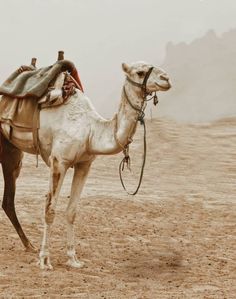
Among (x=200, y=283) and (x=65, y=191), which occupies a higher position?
(x=200, y=283)

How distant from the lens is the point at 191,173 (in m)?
21.5

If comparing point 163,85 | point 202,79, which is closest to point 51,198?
point 163,85

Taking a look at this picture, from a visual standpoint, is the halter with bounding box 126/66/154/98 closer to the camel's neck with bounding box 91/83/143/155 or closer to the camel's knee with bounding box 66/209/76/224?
the camel's neck with bounding box 91/83/143/155

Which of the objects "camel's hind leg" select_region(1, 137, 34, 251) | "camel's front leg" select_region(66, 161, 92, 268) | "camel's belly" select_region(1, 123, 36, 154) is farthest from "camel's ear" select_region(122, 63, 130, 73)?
"camel's hind leg" select_region(1, 137, 34, 251)

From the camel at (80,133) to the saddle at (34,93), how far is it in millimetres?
113

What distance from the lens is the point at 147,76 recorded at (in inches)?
283

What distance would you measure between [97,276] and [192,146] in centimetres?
2233

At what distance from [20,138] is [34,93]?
0.71 m

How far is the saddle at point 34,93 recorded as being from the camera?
775 cm

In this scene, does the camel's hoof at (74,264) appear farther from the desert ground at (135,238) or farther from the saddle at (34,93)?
the saddle at (34,93)

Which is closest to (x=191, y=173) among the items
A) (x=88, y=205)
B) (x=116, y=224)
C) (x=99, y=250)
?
(x=88, y=205)

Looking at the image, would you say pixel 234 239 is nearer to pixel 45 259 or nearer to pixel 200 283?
pixel 200 283

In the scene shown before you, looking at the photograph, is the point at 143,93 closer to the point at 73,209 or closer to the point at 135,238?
the point at 73,209

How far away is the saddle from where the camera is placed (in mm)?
7746
